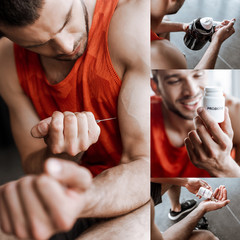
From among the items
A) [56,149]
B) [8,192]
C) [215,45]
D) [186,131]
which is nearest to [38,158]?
[56,149]

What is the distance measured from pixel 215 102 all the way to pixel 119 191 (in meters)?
0.52

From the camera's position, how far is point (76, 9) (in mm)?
983

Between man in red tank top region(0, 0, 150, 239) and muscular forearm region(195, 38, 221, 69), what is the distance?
223mm

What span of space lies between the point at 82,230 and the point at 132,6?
81cm

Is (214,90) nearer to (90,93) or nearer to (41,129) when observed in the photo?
(90,93)

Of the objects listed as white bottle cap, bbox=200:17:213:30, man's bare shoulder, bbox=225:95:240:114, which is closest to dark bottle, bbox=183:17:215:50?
white bottle cap, bbox=200:17:213:30

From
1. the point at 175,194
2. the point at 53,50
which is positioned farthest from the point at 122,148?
the point at 53,50

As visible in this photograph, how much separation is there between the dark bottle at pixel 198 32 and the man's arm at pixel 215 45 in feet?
0.10

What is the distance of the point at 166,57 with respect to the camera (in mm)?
1133

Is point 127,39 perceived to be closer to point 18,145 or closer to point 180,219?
point 18,145

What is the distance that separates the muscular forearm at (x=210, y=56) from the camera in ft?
3.71

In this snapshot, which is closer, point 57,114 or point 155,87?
point 57,114

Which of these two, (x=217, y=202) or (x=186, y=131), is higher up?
(x=186, y=131)

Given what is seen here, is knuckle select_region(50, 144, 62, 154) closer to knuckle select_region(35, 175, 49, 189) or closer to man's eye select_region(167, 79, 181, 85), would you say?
knuckle select_region(35, 175, 49, 189)
